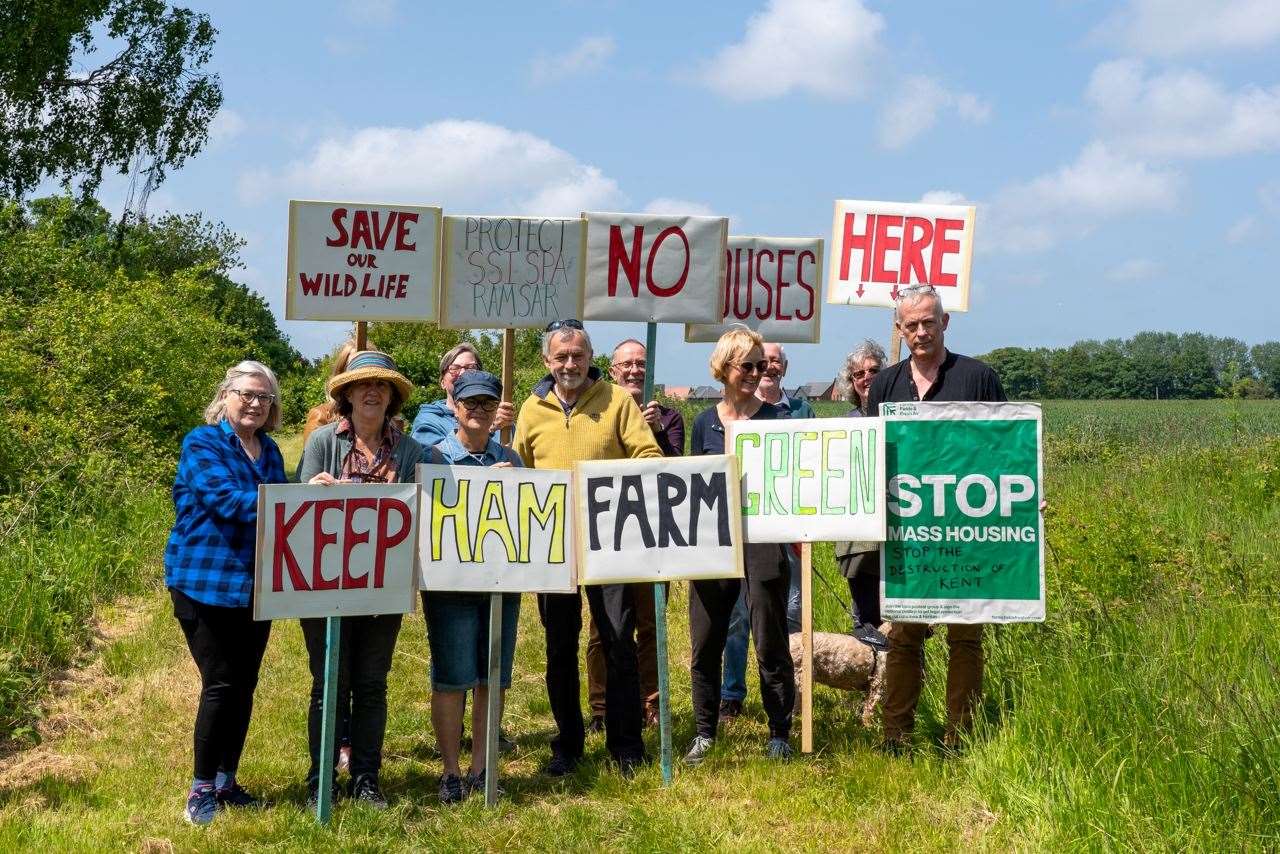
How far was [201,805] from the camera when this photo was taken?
559 cm

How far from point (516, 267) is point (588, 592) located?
210 cm

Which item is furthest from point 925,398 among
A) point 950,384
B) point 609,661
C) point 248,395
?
point 248,395

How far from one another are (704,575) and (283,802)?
7.37 ft

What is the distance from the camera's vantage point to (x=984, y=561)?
19.6ft

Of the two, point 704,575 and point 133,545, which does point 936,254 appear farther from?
point 133,545

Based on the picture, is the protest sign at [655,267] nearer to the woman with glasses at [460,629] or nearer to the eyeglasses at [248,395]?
the woman with glasses at [460,629]

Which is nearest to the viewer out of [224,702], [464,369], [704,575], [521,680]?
[224,702]

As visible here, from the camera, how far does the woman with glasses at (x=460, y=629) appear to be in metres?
5.87

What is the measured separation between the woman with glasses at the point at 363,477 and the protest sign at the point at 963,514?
2.34 metres

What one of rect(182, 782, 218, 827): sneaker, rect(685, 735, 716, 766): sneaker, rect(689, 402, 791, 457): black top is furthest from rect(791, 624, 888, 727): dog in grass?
rect(182, 782, 218, 827): sneaker

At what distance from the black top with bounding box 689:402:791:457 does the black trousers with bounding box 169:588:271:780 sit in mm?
2360

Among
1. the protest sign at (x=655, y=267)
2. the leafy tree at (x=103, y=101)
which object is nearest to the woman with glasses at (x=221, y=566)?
the protest sign at (x=655, y=267)

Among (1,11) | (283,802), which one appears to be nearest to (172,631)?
(283,802)

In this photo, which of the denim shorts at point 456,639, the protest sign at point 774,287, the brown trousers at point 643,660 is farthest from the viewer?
the protest sign at point 774,287
